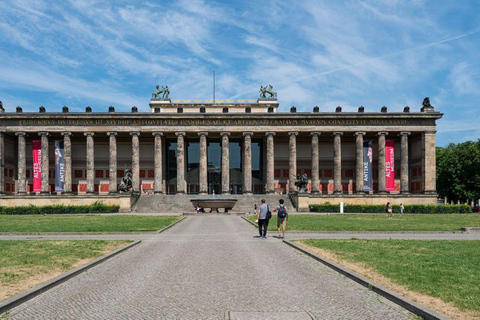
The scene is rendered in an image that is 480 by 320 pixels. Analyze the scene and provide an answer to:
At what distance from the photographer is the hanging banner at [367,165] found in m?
77.1

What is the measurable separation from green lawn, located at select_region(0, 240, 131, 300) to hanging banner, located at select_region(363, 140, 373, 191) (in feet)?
201

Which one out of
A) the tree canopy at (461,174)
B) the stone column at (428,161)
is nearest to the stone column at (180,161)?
the stone column at (428,161)

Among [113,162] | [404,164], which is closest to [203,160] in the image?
[113,162]

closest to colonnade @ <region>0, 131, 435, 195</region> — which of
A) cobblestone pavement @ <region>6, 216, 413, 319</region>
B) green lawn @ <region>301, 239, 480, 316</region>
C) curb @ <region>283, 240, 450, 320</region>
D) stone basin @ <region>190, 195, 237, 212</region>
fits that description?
stone basin @ <region>190, 195, 237, 212</region>

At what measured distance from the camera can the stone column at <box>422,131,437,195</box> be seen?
76812 millimetres

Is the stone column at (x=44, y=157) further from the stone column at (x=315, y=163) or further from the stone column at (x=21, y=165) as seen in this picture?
the stone column at (x=315, y=163)

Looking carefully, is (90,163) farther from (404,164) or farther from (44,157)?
(404,164)

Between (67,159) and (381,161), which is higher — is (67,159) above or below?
above

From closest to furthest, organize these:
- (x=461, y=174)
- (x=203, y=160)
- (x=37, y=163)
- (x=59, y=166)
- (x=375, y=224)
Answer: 1. (x=375, y=224)
2. (x=59, y=166)
3. (x=37, y=163)
4. (x=203, y=160)
5. (x=461, y=174)

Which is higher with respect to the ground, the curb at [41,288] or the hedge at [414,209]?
the curb at [41,288]

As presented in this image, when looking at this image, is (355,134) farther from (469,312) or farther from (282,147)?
(469,312)

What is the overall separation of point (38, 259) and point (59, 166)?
215ft

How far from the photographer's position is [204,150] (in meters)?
79.6

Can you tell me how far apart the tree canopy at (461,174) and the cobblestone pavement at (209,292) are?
8210cm
